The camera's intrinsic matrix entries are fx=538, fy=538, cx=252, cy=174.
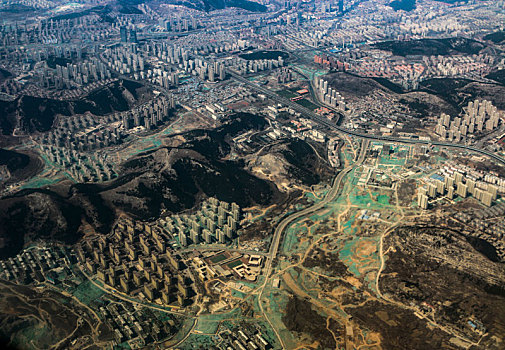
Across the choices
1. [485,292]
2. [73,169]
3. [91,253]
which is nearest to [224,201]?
[91,253]

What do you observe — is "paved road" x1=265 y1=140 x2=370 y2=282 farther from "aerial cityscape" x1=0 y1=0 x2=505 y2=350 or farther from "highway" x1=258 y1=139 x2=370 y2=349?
"aerial cityscape" x1=0 y1=0 x2=505 y2=350

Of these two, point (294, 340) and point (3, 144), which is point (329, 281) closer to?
point (294, 340)

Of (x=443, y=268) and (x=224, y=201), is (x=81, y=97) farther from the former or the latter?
(x=443, y=268)

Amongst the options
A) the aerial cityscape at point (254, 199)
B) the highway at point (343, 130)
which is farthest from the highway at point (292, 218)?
the highway at point (343, 130)

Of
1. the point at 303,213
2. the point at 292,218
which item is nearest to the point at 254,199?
the point at 292,218

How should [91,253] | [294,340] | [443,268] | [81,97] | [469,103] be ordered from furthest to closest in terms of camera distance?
1. [81,97]
2. [469,103]
3. [91,253]
4. [443,268]
5. [294,340]

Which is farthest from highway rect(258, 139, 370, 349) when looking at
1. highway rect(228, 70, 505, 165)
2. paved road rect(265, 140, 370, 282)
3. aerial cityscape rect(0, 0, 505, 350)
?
highway rect(228, 70, 505, 165)

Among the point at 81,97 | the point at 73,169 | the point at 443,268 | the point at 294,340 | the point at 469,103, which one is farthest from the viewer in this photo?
the point at 81,97

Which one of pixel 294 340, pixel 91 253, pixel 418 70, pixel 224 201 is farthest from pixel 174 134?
pixel 418 70

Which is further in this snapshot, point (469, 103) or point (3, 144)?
point (469, 103)
